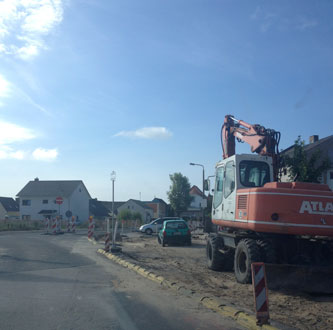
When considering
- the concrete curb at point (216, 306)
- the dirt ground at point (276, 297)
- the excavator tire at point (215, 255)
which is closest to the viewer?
the concrete curb at point (216, 306)

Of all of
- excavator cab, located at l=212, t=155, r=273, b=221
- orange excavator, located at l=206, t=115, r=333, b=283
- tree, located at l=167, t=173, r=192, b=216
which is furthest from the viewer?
tree, located at l=167, t=173, r=192, b=216

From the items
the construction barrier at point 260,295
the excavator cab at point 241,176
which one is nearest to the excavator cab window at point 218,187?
the excavator cab at point 241,176

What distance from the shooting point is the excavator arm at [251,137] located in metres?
11.8

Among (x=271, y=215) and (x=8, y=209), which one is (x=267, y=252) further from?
(x=8, y=209)

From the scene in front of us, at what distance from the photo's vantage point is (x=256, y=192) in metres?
9.18

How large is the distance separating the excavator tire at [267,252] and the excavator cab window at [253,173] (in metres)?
2.04

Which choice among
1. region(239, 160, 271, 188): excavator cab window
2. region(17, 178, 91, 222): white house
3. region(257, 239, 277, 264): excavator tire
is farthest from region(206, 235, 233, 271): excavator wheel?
region(17, 178, 91, 222): white house

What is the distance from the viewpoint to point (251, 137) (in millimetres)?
12680

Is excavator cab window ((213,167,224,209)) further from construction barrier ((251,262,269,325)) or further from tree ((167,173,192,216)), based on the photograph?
tree ((167,173,192,216))

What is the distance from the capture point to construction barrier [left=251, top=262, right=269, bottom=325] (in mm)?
6211

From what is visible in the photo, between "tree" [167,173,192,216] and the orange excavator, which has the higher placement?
"tree" [167,173,192,216]

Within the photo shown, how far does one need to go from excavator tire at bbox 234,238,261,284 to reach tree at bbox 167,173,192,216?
74080mm

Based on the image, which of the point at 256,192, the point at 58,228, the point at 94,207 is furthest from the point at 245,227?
the point at 94,207

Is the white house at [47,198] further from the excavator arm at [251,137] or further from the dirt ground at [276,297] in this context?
the dirt ground at [276,297]
